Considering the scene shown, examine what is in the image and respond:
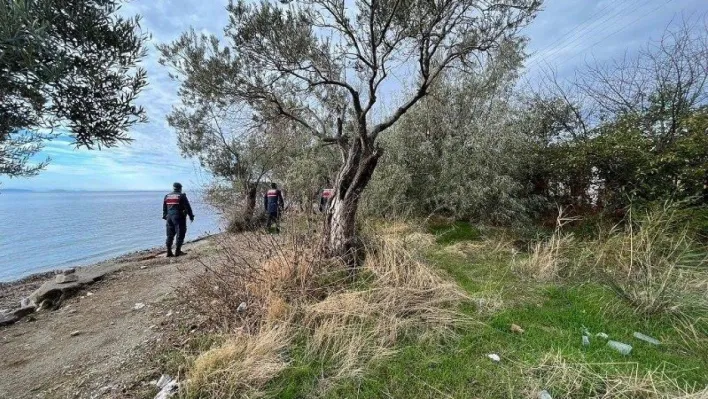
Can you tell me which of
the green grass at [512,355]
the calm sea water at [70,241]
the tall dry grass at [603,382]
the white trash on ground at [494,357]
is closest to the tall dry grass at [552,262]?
the green grass at [512,355]

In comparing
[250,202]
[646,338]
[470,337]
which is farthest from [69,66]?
[250,202]

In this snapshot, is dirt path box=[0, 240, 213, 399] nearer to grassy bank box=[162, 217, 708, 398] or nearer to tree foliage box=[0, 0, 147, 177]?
grassy bank box=[162, 217, 708, 398]

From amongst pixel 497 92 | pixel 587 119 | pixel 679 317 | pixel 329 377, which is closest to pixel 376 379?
pixel 329 377

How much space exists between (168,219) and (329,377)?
288 inches

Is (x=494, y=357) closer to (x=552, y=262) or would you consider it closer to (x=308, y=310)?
(x=308, y=310)

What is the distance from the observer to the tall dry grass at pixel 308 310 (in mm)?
2568

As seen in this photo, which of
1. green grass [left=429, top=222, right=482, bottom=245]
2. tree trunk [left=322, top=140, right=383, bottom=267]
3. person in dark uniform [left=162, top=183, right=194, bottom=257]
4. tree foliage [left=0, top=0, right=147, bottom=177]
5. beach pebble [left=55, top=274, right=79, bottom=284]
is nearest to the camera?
tree foliage [left=0, top=0, right=147, bottom=177]

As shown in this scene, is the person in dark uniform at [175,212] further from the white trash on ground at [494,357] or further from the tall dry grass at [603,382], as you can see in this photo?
the tall dry grass at [603,382]

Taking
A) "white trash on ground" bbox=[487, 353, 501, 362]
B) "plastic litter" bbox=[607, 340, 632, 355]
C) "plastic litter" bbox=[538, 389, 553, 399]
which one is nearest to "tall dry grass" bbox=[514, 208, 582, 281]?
"plastic litter" bbox=[607, 340, 632, 355]

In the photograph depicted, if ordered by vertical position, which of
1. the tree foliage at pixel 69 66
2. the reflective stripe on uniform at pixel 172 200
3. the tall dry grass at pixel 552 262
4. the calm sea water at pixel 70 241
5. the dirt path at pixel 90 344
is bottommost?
the calm sea water at pixel 70 241

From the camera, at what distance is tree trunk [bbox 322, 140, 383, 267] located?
473 centimetres

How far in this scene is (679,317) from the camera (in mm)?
3178

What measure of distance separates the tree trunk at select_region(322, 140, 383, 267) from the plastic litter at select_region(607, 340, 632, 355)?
2984 millimetres

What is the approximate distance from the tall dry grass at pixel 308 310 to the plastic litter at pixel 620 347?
1.29 meters
